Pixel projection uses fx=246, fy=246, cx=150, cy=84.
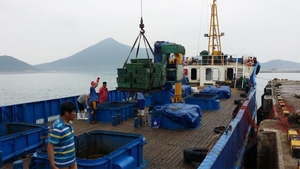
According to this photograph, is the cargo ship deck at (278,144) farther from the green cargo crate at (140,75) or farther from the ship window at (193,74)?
the ship window at (193,74)

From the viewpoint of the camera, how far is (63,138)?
318cm

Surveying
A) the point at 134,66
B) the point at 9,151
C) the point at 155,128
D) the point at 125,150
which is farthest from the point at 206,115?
the point at 9,151

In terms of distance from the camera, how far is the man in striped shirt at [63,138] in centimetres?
313

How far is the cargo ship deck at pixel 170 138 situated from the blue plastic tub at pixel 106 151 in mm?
580

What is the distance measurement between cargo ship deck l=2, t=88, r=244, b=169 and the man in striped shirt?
2560 mm

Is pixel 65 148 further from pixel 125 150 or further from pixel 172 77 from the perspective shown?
pixel 172 77

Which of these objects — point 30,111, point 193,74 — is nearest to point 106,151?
point 30,111

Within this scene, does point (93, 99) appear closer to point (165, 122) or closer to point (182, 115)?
point (165, 122)

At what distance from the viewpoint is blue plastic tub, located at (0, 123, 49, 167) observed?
577 cm

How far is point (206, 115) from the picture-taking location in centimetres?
1088

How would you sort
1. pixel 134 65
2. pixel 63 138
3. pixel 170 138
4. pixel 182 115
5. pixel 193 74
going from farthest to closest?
1. pixel 193 74
2. pixel 134 65
3. pixel 182 115
4. pixel 170 138
5. pixel 63 138

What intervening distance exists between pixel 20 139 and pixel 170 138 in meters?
4.11

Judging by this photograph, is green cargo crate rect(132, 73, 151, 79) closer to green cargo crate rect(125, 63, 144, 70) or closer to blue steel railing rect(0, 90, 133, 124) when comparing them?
green cargo crate rect(125, 63, 144, 70)

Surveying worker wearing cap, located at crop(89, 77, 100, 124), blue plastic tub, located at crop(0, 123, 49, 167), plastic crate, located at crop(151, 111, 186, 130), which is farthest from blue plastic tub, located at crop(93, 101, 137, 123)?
blue plastic tub, located at crop(0, 123, 49, 167)
